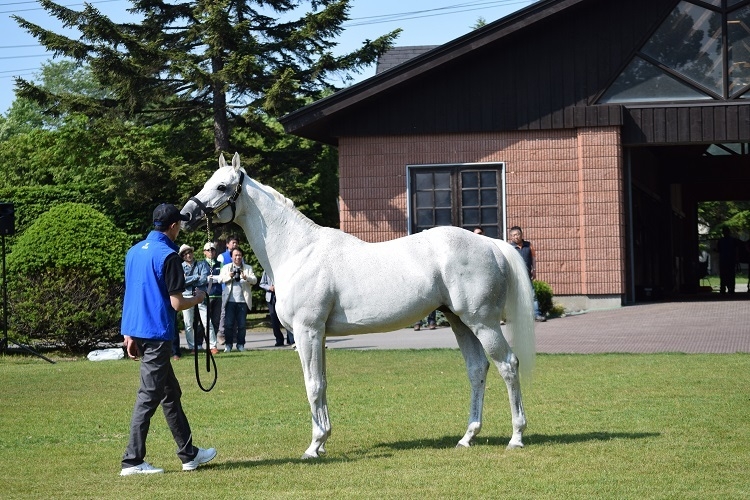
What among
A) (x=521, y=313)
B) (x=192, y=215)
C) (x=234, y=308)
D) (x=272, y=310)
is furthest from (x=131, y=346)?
(x=272, y=310)

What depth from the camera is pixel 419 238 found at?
9.70 metres

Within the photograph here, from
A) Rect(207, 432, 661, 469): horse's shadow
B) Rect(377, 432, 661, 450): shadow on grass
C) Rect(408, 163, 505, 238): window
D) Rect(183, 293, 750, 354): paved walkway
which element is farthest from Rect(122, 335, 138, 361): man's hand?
Rect(408, 163, 505, 238): window

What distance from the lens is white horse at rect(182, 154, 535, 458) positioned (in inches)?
367

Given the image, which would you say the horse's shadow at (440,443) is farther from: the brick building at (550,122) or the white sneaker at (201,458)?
the brick building at (550,122)

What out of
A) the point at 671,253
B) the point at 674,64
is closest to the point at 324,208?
the point at 671,253

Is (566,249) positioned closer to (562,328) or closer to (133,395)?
(562,328)

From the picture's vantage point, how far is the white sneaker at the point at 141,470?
8562 mm

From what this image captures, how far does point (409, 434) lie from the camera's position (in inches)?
404

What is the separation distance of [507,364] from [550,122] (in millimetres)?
16593

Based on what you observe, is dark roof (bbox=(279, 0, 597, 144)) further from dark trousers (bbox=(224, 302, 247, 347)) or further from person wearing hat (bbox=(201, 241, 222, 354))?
dark trousers (bbox=(224, 302, 247, 347))

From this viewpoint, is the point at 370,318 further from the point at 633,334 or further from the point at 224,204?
the point at 633,334

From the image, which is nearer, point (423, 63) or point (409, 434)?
point (409, 434)

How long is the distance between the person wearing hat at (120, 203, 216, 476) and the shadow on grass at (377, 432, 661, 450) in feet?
5.80

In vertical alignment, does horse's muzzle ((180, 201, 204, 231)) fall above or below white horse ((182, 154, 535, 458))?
above
